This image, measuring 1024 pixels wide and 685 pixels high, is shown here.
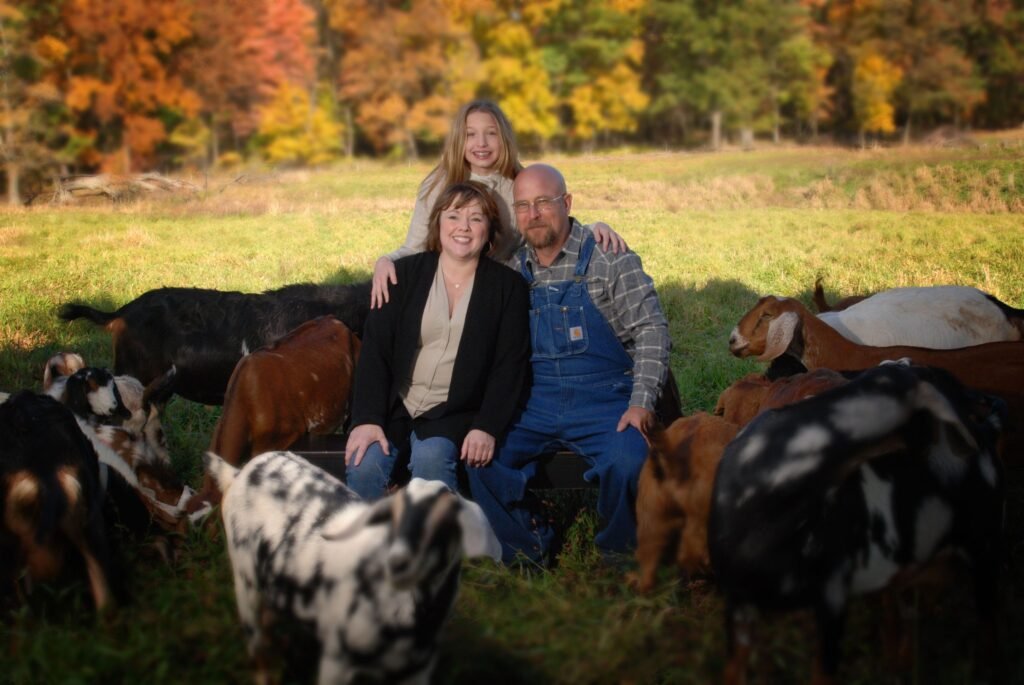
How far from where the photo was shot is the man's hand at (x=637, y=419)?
4.22m

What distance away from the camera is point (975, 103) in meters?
12.2

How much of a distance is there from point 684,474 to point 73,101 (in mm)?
10688

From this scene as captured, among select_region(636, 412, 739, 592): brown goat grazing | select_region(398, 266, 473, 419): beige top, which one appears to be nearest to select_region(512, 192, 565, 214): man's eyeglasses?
select_region(398, 266, 473, 419): beige top

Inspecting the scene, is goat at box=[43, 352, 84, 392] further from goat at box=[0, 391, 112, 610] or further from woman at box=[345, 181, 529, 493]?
woman at box=[345, 181, 529, 493]

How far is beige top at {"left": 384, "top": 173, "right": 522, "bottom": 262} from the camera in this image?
4809 mm

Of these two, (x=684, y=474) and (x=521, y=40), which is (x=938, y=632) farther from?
(x=521, y=40)

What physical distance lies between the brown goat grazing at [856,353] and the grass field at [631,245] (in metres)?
0.60

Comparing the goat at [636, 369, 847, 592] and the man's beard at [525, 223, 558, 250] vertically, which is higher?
the man's beard at [525, 223, 558, 250]

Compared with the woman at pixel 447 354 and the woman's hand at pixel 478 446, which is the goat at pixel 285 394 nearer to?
the woman at pixel 447 354

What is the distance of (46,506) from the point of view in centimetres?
369

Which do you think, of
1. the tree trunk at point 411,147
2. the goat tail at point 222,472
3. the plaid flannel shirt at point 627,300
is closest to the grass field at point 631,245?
the tree trunk at point 411,147

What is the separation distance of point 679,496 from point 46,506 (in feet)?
7.83

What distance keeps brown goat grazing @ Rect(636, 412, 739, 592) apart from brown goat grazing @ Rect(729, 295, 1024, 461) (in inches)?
54.0

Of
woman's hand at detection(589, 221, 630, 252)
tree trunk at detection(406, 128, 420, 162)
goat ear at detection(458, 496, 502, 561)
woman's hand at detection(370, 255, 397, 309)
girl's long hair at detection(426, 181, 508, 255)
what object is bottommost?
goat ear at detection(458, 496, 502, 561)
